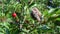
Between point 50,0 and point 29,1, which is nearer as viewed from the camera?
point 29,1

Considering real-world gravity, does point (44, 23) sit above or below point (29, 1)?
below

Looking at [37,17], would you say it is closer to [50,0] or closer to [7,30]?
[7,30]

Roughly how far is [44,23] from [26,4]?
0.13m

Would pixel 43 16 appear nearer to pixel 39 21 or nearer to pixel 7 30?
pixel 39 21

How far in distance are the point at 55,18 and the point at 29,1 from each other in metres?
0.18

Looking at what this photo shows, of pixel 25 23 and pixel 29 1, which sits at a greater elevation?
pixel 29 1

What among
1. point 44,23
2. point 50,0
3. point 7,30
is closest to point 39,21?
point 44,23

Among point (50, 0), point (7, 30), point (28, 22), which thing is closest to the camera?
point (7, 30)

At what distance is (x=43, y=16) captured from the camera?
0.98 meters

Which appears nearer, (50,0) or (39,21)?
(39,21)

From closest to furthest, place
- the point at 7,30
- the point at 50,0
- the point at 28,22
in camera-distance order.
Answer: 1. the point at 7,30
2. the point at 28,22
3. the point at 50,0

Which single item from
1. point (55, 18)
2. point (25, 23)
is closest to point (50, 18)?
point (55, 18)

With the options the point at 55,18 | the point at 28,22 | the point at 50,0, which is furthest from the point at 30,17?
the point at 50,0

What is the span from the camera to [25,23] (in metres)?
0.98
